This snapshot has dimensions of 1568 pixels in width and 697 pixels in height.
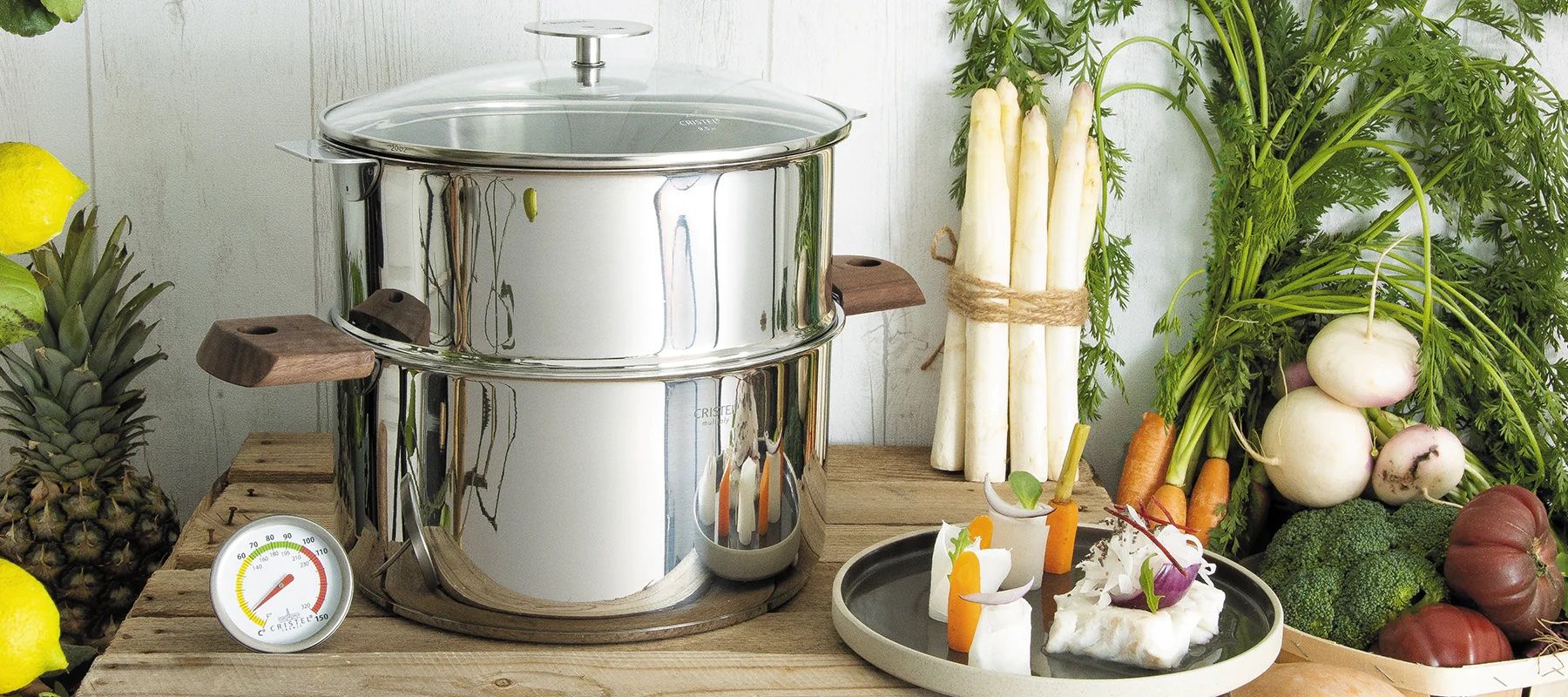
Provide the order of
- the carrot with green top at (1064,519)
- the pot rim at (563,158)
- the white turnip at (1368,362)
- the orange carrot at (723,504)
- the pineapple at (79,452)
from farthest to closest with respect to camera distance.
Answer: the white turnip at (1368,362), the pineapple at (79,452), the carrot with green top at (1064,519), the orange carrot at (723,504), the pot rim at (563,158)

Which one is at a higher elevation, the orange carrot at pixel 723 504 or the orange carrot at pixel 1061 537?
the orange carrot at pixel 723 504

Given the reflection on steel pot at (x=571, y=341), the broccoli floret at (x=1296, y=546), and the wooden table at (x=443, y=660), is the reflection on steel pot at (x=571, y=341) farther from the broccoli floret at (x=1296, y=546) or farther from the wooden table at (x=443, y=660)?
the broccoli floret at (x=1296, y=546)

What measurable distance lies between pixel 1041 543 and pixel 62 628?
0.89 m

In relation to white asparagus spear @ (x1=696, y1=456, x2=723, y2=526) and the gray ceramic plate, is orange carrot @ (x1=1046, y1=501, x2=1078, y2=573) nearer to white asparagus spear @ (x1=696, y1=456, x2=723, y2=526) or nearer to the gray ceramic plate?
the gray ceramic plate

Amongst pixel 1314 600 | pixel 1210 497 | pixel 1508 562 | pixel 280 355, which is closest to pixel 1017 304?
pixel 1210 497

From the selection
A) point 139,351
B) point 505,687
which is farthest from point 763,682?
point 139,351

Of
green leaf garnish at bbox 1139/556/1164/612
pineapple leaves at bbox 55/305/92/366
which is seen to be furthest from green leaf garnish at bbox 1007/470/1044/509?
pineapple leaves at bbox 55/305/92/366

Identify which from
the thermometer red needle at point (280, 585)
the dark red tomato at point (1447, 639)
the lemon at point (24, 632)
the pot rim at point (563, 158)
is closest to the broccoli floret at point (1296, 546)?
the dark red tomato at point (1447, 639)

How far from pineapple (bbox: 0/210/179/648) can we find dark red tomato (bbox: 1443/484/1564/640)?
1200 millimetres

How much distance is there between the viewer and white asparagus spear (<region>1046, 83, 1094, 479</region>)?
1.32 m

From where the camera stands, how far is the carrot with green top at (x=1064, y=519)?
1.09 meters

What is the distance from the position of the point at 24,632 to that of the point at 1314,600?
106 centimetres

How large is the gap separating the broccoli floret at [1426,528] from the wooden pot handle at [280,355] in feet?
3.09

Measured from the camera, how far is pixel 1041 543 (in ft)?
3.48
